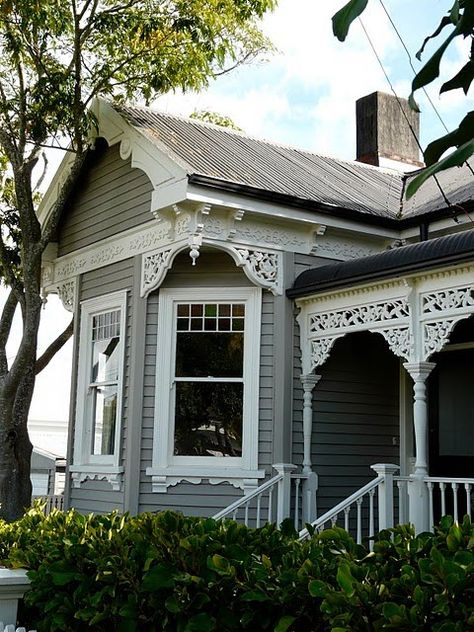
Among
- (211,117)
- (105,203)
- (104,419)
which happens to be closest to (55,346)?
(104,419)

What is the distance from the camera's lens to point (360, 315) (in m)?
8.53

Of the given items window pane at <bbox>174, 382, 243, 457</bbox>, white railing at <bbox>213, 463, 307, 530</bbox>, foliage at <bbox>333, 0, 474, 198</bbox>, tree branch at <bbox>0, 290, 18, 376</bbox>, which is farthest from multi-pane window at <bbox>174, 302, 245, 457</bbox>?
foliage at <bbox>333, 0, 474, 198</bbox>

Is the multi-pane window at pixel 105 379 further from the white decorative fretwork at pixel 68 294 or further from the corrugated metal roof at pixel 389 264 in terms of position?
the corrugated metal roof at pixel 389 264

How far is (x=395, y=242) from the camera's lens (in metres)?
10.3

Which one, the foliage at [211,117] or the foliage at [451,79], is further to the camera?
the foliage at [211,117]

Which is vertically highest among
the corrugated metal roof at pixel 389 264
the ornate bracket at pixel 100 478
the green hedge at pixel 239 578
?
the corrugated metal roof at pixel 389 264

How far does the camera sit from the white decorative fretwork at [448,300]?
741 cm

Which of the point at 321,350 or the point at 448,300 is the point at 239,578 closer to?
the point at 448,300

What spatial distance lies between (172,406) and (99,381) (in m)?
1.68

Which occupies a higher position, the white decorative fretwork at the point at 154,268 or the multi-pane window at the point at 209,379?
the white decorative fretwork at the point at 154,268

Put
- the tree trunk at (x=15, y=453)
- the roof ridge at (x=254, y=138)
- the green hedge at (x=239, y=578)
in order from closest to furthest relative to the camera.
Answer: the green hedge at (x=239, y=578), the tree trunk at (x=15, y=453), the roof ridge at (x=254, y=138)

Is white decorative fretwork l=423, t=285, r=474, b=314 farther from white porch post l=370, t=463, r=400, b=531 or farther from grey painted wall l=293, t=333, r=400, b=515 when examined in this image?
grey painted wall l=293, t=333, r=400, b=515

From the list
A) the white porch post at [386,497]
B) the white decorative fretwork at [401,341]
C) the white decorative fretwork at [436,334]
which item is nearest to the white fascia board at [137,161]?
the white decorative fretwork at [401,341]

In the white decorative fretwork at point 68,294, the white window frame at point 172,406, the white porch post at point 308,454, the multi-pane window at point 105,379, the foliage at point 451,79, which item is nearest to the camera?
the foliage at point 451,79
